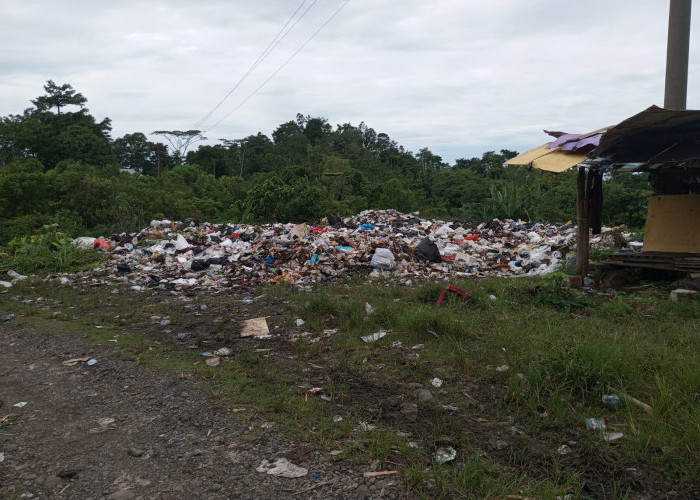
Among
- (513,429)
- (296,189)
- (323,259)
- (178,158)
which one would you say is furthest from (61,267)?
(178,158)

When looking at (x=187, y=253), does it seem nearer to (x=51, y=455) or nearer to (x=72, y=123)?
(x=51, y=455)

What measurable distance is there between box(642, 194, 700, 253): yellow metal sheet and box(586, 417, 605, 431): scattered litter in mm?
3885

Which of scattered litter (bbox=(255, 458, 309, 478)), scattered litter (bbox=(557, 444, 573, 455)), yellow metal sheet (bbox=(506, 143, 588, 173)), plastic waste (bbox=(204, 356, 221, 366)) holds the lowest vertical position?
plastic waste (bbox=(204, 356, 221, 366))

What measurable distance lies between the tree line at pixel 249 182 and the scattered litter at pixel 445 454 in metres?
5.48

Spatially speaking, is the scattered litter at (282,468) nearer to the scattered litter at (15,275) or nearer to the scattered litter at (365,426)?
the scattered litter at (365,426)

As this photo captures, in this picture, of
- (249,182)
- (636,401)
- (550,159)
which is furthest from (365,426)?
(249,182)

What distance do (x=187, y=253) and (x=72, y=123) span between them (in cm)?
2558

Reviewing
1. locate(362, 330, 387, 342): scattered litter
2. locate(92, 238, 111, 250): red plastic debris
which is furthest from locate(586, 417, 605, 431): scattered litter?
locate(92, 238, 111, 250): red plastic debris

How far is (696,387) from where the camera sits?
2.88m

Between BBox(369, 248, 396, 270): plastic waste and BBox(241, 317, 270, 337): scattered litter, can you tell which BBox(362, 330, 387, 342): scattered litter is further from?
BBox(369, 248, 396, 270): plastic waste

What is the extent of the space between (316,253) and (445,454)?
20.4ft

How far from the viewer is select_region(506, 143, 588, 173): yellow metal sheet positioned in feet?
18.4

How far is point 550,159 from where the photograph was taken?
229 inches

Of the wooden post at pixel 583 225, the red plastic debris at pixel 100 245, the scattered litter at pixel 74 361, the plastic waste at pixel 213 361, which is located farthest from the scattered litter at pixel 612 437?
the red plastic debris at pixel 100 245
